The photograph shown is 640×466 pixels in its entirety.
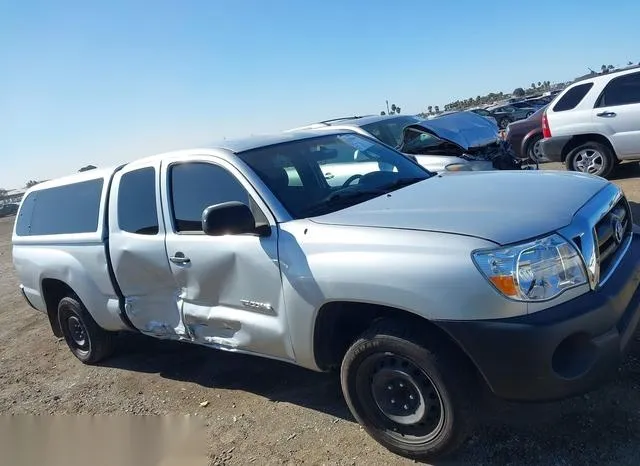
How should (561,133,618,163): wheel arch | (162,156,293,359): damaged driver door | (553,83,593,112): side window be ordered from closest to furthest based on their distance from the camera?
(162,156,293,359): damaged driver door, (561,133,618,163): wheel arch, (553,83,593,112): side window

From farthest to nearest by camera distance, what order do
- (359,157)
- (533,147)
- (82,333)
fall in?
(533,147) → (82,333) → (359,157)

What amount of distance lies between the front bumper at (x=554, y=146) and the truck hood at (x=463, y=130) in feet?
5.90

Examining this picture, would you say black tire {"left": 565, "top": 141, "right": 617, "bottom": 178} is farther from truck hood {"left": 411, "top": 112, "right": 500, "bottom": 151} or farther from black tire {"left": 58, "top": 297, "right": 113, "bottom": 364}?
black tire {"left": 58, "top": 297, "right": 113, "bottom": 364}

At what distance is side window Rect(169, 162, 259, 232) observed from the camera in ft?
12.7

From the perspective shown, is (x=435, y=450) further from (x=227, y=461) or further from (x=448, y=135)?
(x=448, y=135)

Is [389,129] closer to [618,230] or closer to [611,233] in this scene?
[618,230]

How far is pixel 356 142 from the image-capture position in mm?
4672

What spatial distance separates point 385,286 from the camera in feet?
9.49

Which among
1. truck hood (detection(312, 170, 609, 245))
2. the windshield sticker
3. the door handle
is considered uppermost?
the windshield sticker

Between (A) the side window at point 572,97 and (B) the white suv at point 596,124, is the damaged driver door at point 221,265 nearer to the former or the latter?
(B) the white suv at point 596,124

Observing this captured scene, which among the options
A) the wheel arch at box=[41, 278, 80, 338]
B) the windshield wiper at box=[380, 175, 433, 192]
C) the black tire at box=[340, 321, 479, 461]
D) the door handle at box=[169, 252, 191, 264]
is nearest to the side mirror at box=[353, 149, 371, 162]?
the windshield wiper at box=[380, 175, 433, 192]

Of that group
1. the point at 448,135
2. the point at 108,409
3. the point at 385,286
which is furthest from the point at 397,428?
the point at 448,135

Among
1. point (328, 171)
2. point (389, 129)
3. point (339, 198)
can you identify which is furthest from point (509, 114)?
point (339, 198)

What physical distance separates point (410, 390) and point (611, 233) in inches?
55.6
